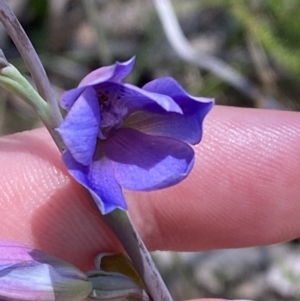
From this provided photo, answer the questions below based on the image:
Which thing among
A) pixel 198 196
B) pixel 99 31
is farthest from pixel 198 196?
pixel 99 31

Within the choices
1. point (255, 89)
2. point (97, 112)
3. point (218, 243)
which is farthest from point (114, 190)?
point (255, 89)

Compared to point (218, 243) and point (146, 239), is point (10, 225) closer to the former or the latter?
point (146, 239)

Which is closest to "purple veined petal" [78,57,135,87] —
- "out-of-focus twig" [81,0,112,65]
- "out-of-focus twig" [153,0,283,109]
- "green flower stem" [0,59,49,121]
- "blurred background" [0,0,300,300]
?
"green flower stem" [0,59,49,121]

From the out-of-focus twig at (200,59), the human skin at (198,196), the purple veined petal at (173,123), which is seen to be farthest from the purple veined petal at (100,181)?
the out-of-focus twig at (200,59)

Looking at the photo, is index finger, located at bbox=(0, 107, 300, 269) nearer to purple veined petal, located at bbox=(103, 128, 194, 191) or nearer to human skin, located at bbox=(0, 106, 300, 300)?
human skin, located at bbox=(0, 106, 300, 300)

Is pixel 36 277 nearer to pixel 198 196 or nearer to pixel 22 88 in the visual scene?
pixel 22 88

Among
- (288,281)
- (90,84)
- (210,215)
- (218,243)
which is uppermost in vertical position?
(90,84)
